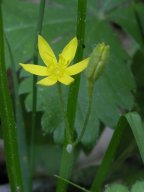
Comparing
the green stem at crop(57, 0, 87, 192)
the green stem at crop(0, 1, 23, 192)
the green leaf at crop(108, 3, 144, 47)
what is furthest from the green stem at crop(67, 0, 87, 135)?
the green leaf at crop(108, 3, 144, 47)

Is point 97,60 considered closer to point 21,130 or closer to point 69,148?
point 69,148

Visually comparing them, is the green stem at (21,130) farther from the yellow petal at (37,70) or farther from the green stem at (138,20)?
the green stem at (138,20)

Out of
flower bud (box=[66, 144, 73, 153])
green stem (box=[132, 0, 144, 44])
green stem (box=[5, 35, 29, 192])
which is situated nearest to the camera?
flower bud (box=[66, 144, 73, 153])

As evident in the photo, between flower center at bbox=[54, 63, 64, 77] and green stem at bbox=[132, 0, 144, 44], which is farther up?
green stem at bbox=[132, 0, 144, 44]

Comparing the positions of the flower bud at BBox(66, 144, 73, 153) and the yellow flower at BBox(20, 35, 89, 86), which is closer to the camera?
the yellow flower at BBox(20, 35, 89, 86)

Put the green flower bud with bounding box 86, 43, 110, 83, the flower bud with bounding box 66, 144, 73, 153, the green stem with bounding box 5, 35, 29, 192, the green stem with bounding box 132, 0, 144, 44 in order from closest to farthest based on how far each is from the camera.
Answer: the green flower bud with bounding box 86, 43, 110, 83 → the flower bud with bounding box 66, 144, 73, 153 → the green stem with bounding box 5, 35, 29, 192 → the green stem with bounding box 132, 0, 144, 44

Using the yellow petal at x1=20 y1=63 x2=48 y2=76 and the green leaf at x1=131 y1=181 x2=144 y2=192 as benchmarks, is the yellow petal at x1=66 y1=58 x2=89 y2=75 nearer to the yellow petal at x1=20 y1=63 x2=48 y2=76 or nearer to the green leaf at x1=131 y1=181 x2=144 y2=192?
the yellow petal at x1=20 y1=63 x2=48 y2=76
